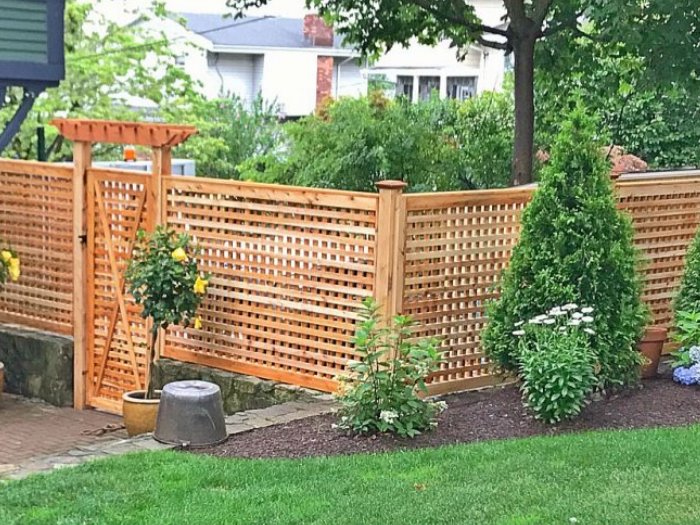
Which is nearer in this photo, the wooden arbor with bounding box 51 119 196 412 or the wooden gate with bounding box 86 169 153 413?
the wooden arbor with bounding box 51 119 196 412

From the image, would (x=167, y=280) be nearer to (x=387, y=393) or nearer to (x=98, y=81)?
(x=387, y=393)

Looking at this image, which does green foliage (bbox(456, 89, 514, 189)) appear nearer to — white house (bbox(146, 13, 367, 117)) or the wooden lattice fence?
the wooden lattice fence

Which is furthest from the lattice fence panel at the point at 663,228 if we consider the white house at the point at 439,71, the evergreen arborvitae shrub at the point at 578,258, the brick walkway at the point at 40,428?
the white house at the point at 439,71

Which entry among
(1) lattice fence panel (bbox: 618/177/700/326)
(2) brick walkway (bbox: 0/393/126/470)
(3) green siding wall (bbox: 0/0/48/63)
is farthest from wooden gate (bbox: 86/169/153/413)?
(1) lattice fence panel (bbox: 618/177/700/326)

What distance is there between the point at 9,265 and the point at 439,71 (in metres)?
21.9

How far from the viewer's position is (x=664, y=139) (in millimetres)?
Answer: 16172

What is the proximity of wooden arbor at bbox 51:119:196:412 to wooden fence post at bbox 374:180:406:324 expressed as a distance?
7.29 ft

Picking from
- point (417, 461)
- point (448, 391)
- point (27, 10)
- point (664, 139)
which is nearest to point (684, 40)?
point (448, 391)

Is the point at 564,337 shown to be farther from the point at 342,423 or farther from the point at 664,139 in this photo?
the point at 664,139

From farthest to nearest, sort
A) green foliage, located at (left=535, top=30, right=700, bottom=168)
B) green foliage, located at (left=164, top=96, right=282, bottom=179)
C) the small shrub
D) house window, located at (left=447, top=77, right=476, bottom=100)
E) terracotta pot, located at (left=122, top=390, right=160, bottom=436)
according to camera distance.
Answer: house window, located at (left=447, top=77, right=476, bottom=100)
green foliage, located at (left=164, top=96, right=282, bottom=179)
green foliage, located at (left=535, top=30, right=700, bottom=168)
terracotta pot, located at (left=122, top=390, right=160, bottom=436)
the small shrub

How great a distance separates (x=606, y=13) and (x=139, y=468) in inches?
210

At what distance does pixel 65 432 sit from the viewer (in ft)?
28.6

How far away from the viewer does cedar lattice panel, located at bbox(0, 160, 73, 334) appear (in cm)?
958

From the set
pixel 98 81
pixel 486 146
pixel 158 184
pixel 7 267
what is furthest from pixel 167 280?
pixel 98 81
